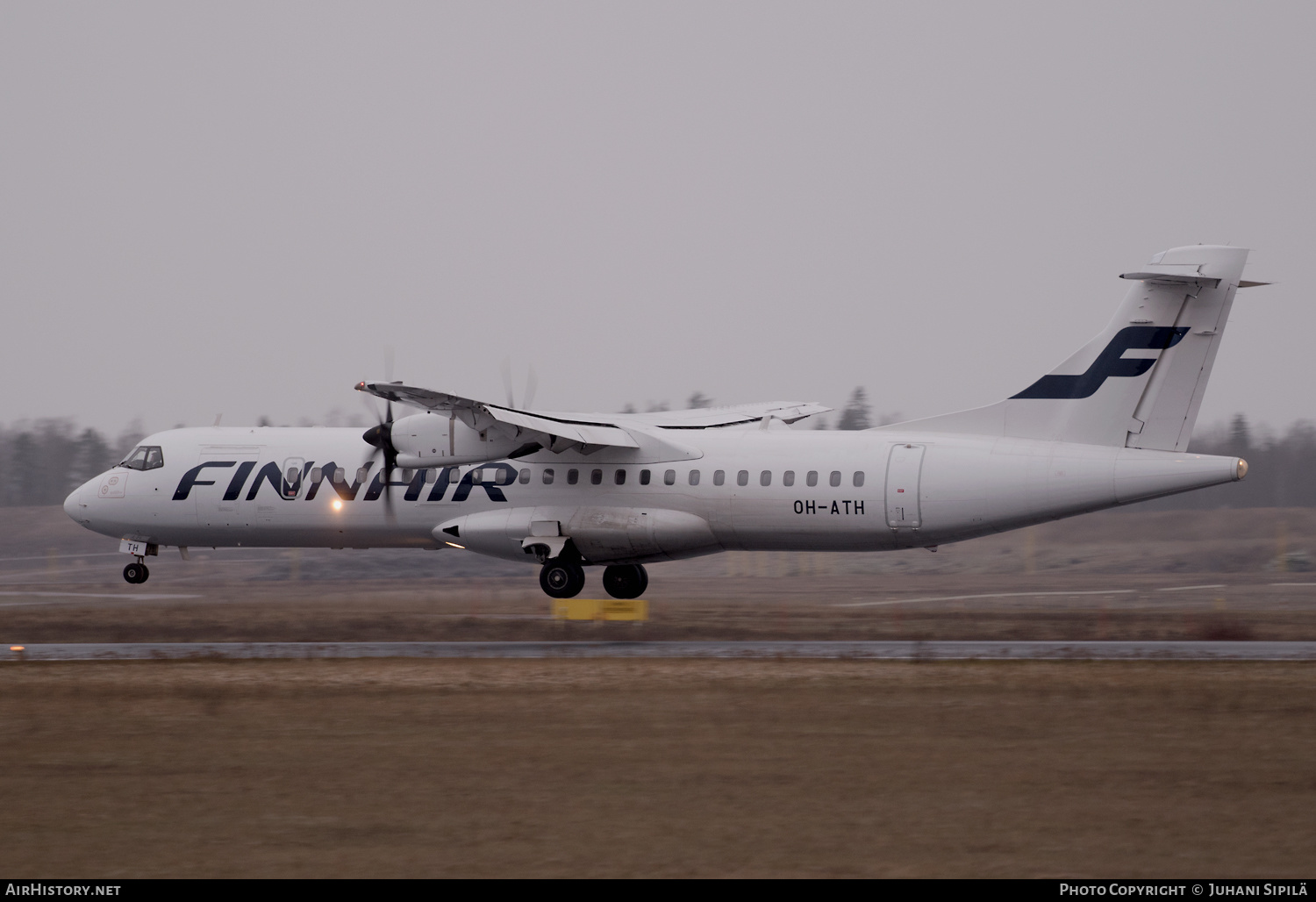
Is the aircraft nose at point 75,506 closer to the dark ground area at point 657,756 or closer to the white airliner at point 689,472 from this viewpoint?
the white airliner at point 689,472

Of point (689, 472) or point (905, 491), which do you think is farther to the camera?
point (689, 472)

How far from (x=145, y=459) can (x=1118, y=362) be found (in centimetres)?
2133

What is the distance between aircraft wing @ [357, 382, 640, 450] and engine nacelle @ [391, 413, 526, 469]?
257 mm

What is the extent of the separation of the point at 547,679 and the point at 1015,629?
10481 mm

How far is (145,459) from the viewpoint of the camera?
105 ft

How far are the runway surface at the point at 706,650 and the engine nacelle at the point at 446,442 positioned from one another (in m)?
4.12

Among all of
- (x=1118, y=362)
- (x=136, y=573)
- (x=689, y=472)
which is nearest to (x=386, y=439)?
(x=689, y=472)

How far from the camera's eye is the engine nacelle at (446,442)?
2761 cm

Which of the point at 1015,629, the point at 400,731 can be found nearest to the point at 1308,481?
the point at 1015,629

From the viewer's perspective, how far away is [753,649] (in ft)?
76.4

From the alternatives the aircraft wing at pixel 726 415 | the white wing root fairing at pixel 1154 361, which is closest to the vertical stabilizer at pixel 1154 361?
the white wing root fairing at pixel 1154 361

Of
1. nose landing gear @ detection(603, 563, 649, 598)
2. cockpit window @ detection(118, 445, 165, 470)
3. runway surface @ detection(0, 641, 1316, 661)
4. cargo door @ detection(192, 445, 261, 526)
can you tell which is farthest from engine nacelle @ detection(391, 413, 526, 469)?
cockpit window @ detection(118, 445, 165, 470)

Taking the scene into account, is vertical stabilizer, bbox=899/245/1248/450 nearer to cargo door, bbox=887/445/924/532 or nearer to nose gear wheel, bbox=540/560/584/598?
cargo door, bbox=887/445/924/532

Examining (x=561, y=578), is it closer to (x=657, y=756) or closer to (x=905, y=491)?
(x=905, y=491)
